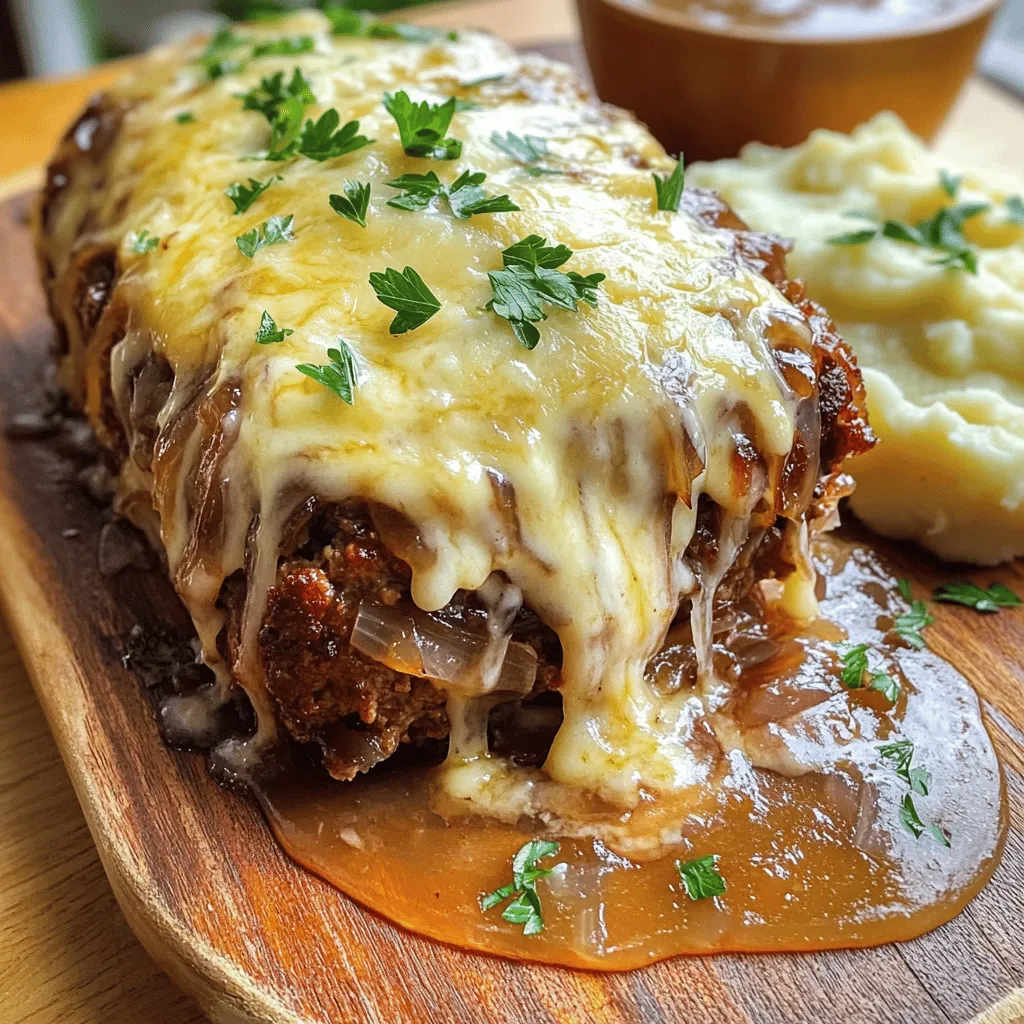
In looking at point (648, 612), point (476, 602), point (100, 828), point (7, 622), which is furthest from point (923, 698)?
point (7, 622)

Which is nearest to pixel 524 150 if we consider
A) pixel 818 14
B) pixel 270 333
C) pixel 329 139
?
pixel 329 139

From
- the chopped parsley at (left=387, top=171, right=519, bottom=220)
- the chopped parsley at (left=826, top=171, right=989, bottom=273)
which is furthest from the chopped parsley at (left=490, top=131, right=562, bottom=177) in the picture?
the chopped parsley at (left=826, top=171, right=989, bottom=273)

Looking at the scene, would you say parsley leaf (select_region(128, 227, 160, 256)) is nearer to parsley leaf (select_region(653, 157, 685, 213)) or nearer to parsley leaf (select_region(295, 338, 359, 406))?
parsley leaf (select_region(295, 338, 359, 406))

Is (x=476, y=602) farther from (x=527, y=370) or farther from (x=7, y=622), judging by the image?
(x=7, y=622)

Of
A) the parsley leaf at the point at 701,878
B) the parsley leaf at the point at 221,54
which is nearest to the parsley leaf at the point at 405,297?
the parsley leaf at the point at 701,878

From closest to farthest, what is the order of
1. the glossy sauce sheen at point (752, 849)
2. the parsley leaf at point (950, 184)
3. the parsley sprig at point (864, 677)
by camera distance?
the glossy sauce sheen at point (752, 849) → the parsley sprig at point (864, 677) → the parsley leaf at point (950, 184)

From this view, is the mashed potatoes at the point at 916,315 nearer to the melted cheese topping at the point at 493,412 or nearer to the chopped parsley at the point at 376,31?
the melted cheese topping at the point at 493,412
